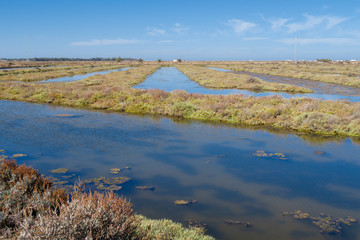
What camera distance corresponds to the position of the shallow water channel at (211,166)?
8.03m

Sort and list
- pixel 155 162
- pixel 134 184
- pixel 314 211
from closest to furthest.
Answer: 1. pixel 314 211
2. pixel 134 184
3. pixel 155 162

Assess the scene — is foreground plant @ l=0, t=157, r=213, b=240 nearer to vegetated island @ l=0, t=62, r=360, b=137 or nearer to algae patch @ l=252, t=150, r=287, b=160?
algae patch @ l=252, t=150, r=287, b=160

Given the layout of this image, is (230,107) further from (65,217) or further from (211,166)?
(65,217)

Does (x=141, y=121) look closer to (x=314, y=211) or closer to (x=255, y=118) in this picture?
(x=255, y=118)

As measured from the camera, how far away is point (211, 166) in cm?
1155

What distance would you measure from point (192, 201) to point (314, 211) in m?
3.77

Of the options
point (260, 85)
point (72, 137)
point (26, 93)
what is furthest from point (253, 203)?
point (260, 85)

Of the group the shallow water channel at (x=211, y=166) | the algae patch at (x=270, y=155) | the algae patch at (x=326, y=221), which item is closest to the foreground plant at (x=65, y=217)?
the shallow water channel at (x=211, y=166)

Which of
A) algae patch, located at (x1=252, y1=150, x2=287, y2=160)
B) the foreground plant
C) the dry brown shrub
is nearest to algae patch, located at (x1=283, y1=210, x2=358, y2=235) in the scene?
the foreground plant

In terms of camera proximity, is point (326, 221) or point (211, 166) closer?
point (326, 221)

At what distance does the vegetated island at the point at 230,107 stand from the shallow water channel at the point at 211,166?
6.55 feet

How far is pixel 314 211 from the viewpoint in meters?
8.33

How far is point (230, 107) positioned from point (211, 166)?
37.3 ft

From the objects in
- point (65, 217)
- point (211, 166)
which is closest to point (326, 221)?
point (211, 166)
